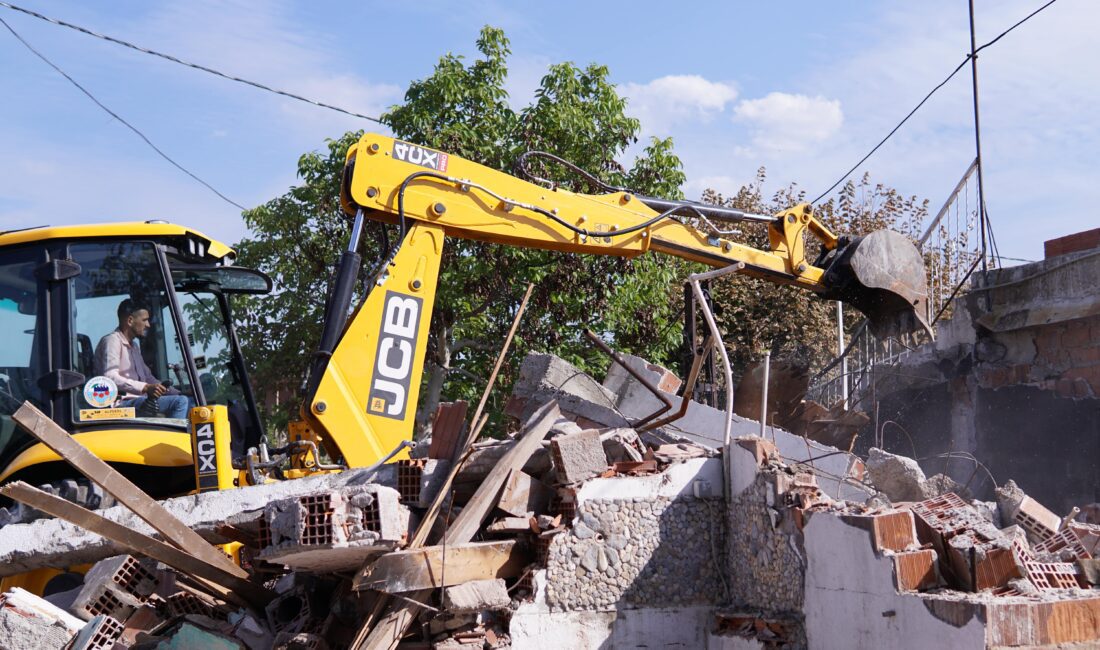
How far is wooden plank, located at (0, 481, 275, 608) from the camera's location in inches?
213

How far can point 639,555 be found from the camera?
5.96 m

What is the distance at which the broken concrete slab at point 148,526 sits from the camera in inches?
242

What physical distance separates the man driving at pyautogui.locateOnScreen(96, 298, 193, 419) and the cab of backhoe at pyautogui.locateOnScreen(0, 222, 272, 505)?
0.12 ft

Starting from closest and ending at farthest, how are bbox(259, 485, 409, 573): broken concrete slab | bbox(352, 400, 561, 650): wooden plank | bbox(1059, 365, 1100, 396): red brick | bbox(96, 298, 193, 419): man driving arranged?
bbox(259, 485, 409, 573): broken concrete slab < bbox(352, 400, 561, 650): wooden plank < bbox(96, 298, 193, 419): man driving < bbox(1059, 365, 1100, 396): red brick

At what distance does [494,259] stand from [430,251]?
5448mm

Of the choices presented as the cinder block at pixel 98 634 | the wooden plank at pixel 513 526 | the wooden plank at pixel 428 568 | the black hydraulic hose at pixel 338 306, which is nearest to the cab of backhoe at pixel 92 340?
the black hydraulic hose at pixel 338 306

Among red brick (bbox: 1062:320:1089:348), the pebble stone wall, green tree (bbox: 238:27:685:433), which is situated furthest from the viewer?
green tree (bbox: 238:27:685:433)

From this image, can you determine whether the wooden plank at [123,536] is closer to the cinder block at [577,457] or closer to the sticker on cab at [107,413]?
the sticker on cab at [107,413]

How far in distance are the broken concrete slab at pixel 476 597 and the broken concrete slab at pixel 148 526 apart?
3.20 ft

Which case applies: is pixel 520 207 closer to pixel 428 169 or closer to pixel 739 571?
pixel 428 169

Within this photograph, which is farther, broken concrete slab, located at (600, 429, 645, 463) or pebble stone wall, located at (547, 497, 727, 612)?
broken concrete slab, located at (600, 429, 645, 463)

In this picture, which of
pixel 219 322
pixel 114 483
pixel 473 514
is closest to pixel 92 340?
pixel 219 322

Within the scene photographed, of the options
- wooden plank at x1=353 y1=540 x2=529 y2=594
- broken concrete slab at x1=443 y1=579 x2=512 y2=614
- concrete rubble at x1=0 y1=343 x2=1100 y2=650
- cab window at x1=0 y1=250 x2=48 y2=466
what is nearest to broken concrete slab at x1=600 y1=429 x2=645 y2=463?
concrete rubble at x1=0 y1=343 x2=1100 y2=650

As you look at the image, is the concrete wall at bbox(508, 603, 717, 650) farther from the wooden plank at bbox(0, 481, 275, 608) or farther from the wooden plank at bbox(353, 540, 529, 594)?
the wooden plank at bbox(0, 481, 275, 608)
